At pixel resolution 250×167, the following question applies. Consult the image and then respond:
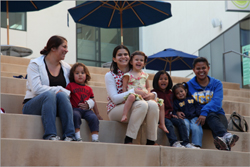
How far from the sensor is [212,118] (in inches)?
189

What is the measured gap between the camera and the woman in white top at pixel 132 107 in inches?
166

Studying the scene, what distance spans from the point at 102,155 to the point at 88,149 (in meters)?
0.15

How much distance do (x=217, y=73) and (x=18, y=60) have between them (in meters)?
8.11

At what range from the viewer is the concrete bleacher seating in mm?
3502

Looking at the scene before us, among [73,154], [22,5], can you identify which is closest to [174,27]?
[22,5]

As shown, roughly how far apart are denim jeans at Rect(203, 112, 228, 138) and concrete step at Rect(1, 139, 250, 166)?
303 mm

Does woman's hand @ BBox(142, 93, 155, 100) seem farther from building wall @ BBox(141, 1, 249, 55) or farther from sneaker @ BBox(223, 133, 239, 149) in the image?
building wall @ BBox(141, 1, 249, 55)

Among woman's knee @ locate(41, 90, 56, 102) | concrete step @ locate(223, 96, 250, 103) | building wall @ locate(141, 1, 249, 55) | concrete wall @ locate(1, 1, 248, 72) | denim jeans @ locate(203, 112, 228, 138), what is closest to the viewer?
woman's knee @ locate(41, 90, 56, 102)

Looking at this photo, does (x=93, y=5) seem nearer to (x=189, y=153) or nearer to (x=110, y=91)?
(x=110, y=91)

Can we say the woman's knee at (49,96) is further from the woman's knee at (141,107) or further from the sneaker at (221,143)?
the sneaker at (221,143)

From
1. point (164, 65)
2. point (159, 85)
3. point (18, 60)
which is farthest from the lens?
point (164, 65)

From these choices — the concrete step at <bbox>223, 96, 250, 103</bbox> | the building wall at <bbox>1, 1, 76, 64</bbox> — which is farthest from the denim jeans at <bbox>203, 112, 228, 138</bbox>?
the building wall at <bbox>1, 1, 76, 64</bbox>

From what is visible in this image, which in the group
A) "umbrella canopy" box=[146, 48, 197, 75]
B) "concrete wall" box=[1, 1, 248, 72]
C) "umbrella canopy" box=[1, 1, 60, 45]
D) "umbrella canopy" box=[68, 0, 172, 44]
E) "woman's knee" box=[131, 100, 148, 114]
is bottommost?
"woman's knee" box=[131, 100, 148, 114]

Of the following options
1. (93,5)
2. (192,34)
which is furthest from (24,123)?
(192,34)
